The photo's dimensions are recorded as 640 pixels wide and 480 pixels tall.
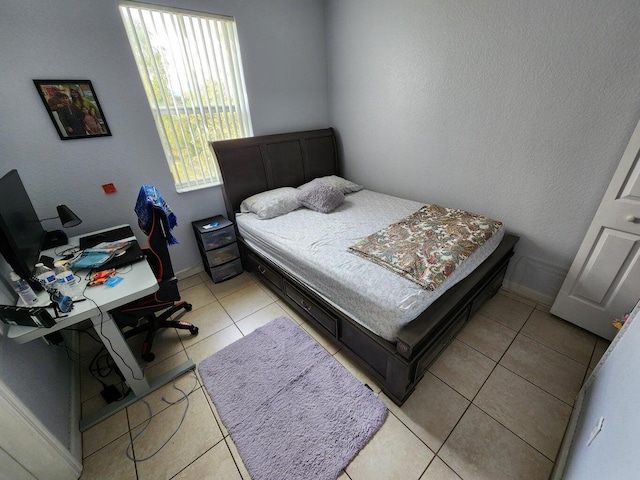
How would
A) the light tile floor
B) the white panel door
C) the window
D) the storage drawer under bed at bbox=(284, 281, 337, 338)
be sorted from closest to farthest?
the light tile floor, the white panel door, the storage drawer under bed at bbox=(284, 281, 337, 338), the window

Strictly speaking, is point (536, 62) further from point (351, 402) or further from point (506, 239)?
point (351, 402)

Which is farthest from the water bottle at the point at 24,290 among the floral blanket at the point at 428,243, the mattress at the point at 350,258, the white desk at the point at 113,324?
the floral blanket at the point at 428,243

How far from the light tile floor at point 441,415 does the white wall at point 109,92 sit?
3.88ft

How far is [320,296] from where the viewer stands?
1812mm

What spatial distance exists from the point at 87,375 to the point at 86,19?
8.27ft

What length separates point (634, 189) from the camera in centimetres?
154

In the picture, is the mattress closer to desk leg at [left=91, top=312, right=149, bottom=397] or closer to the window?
the window

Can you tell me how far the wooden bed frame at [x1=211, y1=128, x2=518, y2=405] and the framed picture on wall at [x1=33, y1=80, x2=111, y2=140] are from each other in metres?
0.88

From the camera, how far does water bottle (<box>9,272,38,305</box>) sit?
1237 mm

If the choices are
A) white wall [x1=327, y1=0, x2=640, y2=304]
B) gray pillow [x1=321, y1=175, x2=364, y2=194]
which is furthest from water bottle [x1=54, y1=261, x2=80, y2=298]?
white wall [x1=327, y1=0, x2=640, y2=304]

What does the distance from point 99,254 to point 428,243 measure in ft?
7.34

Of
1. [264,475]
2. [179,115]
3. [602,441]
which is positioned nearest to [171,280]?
[264,475]

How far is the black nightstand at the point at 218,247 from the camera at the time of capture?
8.34 feet

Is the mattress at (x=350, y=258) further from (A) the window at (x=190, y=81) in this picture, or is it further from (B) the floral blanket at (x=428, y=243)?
(A) the window at (x=190, y=81)
